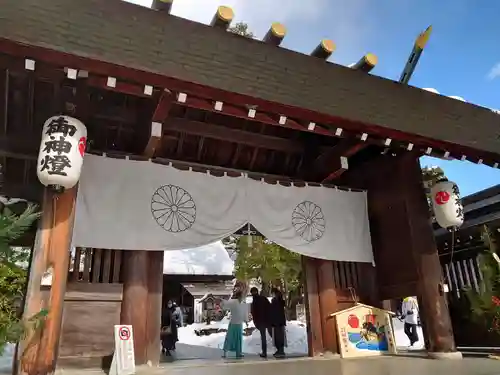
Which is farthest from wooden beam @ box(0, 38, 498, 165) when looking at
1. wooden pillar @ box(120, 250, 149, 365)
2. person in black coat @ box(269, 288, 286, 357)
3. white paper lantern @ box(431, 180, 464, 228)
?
person in black coat @ box(269, 288, 286, 357)

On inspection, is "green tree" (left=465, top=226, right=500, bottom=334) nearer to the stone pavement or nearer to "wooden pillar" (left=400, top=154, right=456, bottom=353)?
"wooden pillar" (left=400, top=154, right=456, bottom=353)

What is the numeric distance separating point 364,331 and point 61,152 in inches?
182

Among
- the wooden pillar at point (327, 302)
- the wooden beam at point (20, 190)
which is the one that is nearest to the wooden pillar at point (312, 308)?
the wooden pillar at point (327, 302)

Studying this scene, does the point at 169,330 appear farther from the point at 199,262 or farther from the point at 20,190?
the point at 199,262

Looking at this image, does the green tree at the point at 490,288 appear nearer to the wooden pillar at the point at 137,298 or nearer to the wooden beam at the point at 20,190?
the wooden pillar at the point at 137,298

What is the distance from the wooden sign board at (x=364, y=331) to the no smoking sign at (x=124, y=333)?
2839 millimetres

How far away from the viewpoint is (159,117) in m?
4.50

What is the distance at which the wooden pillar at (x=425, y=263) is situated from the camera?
538 centimetres

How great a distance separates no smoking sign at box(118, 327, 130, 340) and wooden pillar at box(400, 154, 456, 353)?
12.7ft

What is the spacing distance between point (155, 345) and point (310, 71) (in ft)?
12.5

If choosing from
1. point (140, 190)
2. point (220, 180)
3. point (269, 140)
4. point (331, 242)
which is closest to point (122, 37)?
point (140, 190)

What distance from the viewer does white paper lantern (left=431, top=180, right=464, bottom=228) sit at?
5781 mm

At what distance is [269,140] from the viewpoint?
626 cm

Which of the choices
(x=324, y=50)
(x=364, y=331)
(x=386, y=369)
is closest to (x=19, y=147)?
(x=324, y=50)
